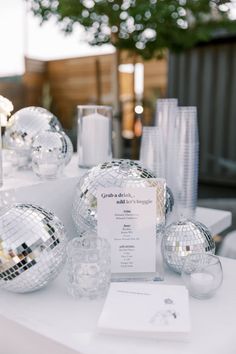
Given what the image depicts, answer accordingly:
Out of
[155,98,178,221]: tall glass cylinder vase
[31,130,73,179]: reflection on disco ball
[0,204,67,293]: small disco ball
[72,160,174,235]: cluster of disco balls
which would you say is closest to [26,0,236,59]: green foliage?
[155,98,178,221]: tall glass cylinder vase

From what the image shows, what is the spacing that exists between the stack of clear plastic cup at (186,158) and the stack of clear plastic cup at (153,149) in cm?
4

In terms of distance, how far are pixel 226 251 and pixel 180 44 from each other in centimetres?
155

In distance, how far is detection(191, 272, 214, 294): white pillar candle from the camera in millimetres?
638

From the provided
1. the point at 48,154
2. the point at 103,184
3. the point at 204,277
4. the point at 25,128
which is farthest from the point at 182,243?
the point at 25,128

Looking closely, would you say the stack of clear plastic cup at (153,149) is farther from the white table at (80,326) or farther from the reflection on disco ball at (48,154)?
the white table at (80,326)

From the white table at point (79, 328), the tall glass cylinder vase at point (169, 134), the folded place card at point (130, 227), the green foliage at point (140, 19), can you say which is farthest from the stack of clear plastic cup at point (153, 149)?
the green foliage at point (140, 19)

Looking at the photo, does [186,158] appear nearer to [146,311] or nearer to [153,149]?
[153,149]

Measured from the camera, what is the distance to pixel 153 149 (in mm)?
1045

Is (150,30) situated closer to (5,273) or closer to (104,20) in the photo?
(104,20)

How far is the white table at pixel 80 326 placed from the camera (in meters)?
0.51

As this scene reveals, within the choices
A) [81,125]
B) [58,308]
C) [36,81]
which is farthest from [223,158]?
[58,308]

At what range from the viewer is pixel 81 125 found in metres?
1.04

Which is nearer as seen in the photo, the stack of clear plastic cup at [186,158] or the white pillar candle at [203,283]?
the white pillar candle at [203,283]

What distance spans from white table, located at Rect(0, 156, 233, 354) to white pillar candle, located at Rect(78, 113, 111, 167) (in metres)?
0.39
